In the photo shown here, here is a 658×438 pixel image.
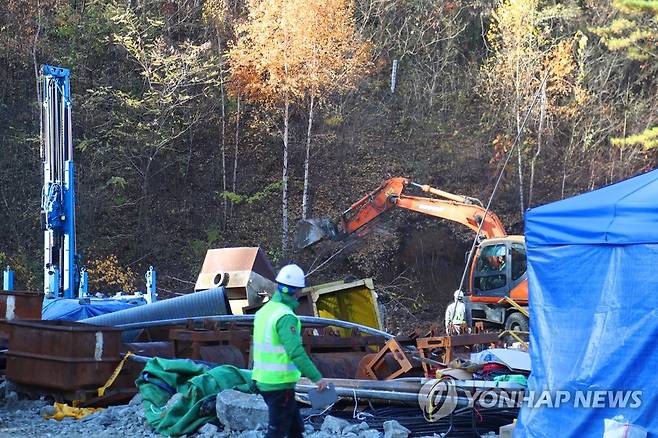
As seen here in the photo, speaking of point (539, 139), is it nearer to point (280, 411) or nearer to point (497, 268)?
point (497, 268)

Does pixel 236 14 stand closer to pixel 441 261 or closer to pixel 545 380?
pixel 441 261

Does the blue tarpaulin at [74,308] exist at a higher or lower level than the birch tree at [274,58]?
lower

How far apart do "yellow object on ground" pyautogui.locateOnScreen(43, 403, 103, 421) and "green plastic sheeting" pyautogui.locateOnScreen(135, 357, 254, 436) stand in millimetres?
1201

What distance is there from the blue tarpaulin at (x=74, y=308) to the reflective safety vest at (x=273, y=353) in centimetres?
857

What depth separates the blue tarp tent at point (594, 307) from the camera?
7.94 meters

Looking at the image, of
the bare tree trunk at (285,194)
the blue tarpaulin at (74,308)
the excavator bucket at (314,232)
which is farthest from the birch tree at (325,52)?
the blue tarpaulin at (74,308)

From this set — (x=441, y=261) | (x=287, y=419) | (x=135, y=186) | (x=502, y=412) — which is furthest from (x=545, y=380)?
(x=135, y=186)

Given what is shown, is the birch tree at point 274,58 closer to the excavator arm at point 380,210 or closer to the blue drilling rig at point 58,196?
the excavator arm at point 380,210

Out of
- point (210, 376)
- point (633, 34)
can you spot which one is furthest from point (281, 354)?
point (633, 34)

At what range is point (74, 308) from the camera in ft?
49.6

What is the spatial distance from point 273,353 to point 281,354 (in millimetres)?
61

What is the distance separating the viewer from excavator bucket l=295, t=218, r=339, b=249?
23500 mm

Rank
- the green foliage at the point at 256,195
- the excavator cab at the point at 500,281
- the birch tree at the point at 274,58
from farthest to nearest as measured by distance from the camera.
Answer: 1. the green foliage at the point at 256,195
2. the birch tree at the point at 274,58
3. the excavator cab at the point at 500,281

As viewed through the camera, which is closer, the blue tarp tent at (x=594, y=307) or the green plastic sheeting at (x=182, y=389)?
the blue tarp tent at (x=594, y=307)
